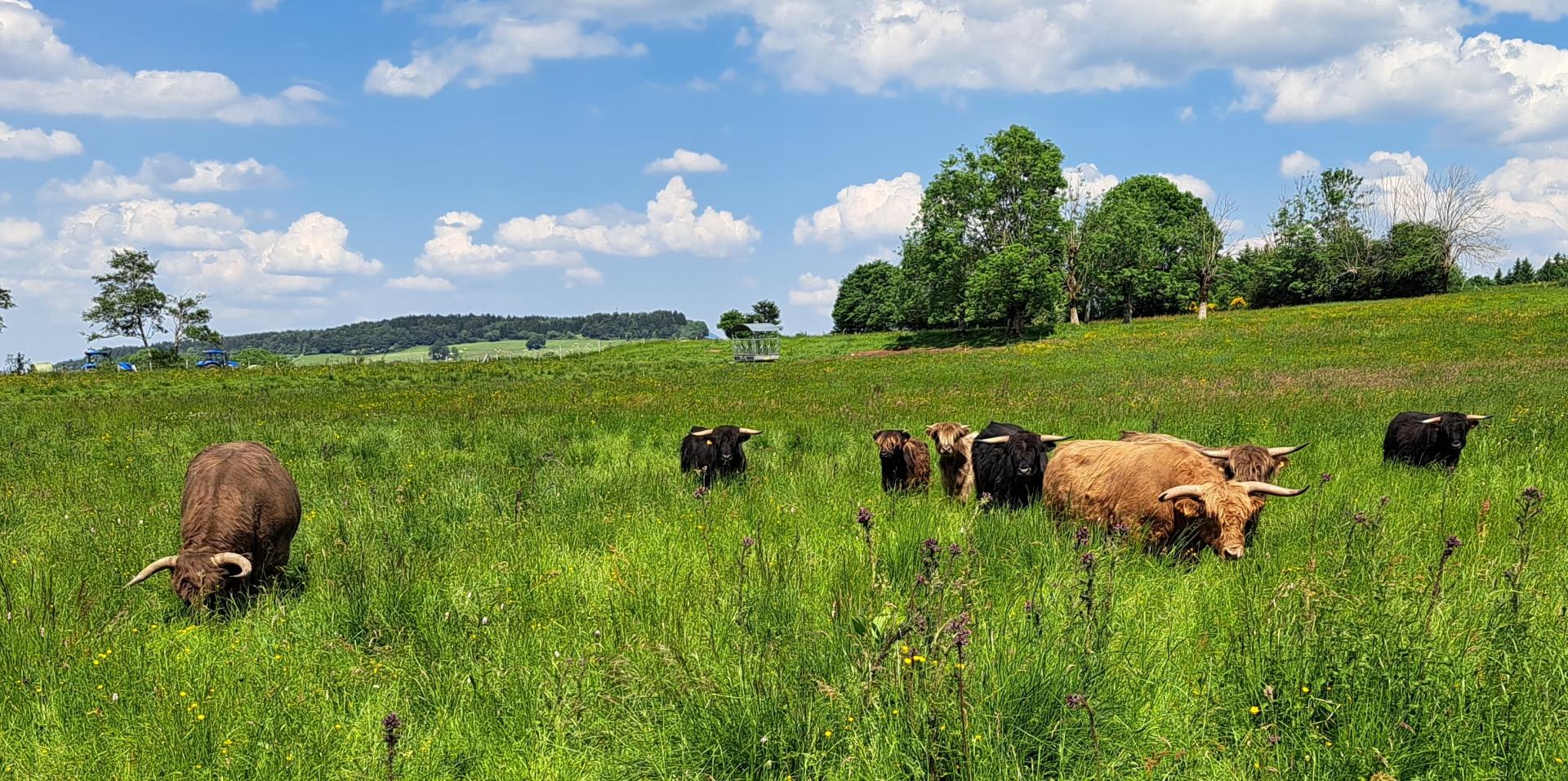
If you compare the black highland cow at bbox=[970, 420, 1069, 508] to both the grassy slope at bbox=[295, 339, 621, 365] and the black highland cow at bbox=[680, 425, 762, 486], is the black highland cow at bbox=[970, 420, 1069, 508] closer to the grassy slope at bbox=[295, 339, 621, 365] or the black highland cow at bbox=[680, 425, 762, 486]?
the black highland cow at bbox=[680, 425, 762, 486]

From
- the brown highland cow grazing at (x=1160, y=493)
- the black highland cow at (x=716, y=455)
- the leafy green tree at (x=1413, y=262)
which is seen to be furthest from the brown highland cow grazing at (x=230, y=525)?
the leafy green tree at (x=1413, y=262)

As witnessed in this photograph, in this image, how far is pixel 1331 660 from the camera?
3.51 m

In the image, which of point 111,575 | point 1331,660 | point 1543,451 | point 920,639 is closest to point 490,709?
point 920,639

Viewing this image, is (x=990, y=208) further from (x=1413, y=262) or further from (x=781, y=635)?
(x=781, y=635)

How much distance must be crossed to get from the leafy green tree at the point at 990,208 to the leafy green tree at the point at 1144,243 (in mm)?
5178

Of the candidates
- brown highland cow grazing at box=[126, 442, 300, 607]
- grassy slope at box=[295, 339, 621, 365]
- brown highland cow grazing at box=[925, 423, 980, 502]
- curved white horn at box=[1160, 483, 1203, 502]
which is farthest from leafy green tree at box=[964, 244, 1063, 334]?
brown highland cow grazing at box=[126, 442, 300, 607]

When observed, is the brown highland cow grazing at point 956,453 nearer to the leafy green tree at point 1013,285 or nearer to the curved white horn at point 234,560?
the curved white horn at point 234,560

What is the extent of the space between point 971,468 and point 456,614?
20.1 feet

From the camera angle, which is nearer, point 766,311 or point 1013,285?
point 1013,285

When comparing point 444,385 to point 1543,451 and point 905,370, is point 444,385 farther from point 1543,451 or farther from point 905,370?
point 1543,451

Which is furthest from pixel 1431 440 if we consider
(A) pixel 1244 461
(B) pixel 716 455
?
(B) pixel 716 455

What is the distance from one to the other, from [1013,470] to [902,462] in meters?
1.81

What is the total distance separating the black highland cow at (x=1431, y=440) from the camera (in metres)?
10.1

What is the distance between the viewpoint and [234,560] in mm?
5699
